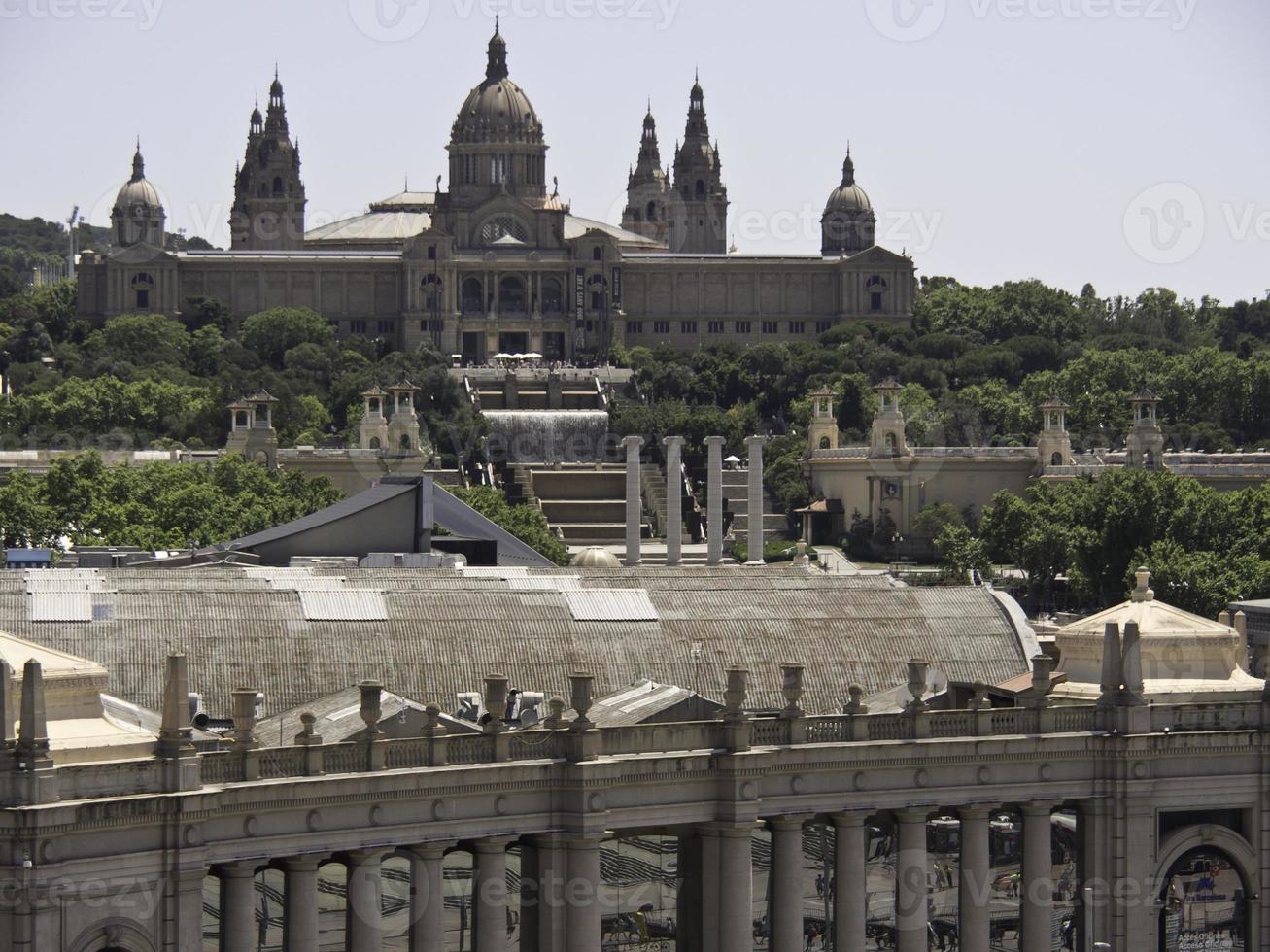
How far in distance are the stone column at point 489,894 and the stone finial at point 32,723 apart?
8.04 metres

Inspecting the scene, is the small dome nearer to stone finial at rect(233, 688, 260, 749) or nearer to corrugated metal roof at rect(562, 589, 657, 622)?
corrugated metal roof at rect(562, 589, 657, 622)

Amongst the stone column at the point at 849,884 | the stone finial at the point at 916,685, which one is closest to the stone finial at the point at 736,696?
the stone column at the point at 849,884

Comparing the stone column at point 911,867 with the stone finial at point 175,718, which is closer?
the stone finial at point 175,718

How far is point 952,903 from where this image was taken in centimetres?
5628

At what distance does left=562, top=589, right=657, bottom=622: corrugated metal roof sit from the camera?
204 ft

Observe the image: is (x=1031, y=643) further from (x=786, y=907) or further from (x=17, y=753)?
(x=17, y=753)

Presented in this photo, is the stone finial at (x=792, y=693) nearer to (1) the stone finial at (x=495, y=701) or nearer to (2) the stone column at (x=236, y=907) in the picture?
(1) the stone finial at (x=495, y=701)

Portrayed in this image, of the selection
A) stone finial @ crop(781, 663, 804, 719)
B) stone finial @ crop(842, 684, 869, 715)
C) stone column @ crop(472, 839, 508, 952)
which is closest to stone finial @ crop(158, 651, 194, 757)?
stone column @ crop(472, 839, 508, 952)

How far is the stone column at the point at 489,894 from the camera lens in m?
50.7

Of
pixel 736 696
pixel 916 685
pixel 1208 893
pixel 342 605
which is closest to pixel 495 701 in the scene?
pixel 736 696

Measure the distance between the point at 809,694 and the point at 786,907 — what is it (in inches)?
327

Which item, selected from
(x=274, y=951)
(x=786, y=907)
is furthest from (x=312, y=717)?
(x=786, y=907)

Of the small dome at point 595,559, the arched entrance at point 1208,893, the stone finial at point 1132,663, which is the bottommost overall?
the arched entrance at point 1208,893

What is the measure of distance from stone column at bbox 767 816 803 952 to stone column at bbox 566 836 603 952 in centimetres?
322
